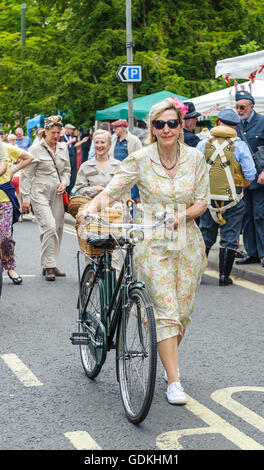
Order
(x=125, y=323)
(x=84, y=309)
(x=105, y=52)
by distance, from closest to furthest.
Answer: (x=125, y=323) < (x=84, y=309) < (x=105, y=52)

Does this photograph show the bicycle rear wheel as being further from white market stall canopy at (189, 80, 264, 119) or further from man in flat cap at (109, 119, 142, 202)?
man in flat cap at (109, 119, 142, 202)

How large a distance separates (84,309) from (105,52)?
18.5 meters

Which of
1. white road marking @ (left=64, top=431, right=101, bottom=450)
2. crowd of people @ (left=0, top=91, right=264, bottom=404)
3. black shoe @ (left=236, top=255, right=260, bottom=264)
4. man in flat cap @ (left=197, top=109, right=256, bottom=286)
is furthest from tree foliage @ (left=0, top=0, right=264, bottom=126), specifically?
white road marking @ (left=64, top=431, right=101, bottom=450)

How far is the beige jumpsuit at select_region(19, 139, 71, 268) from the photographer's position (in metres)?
9.35

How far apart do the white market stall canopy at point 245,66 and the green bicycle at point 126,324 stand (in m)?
6.79

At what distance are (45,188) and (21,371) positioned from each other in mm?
4410

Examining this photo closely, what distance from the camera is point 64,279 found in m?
9.29

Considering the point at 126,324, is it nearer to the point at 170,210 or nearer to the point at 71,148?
the point at 170,210

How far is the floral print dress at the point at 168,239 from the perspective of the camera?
451cm

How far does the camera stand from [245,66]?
11078 mm

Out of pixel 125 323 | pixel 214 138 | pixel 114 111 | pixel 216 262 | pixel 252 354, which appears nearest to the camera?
pixel 125 323

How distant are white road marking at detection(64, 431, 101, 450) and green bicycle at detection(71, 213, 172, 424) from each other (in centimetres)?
29

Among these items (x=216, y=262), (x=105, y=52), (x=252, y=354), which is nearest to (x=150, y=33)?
(x=105, y=52)
